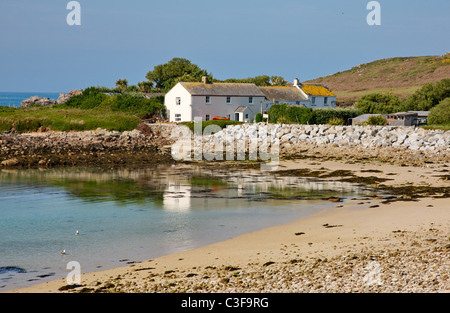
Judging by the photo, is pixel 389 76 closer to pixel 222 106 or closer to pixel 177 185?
pixel 222 106

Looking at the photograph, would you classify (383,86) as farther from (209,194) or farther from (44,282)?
(44,282)

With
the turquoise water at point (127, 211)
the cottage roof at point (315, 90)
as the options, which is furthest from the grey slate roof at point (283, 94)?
the turquoise water at point (127, 211)

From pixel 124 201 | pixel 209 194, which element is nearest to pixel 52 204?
pixel 124 201

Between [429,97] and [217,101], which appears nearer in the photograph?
[217,101]

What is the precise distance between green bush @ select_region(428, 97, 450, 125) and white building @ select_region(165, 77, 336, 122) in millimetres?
21002

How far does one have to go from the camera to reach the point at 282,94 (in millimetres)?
72625

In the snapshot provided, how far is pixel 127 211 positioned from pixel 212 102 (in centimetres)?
4573

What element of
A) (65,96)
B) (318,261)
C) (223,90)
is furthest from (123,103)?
(318,261)

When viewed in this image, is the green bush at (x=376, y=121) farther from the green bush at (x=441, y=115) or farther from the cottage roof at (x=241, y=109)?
the cottage roof at (x=241, y=109)

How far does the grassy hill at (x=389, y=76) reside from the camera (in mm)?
116625

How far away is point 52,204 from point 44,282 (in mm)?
11781

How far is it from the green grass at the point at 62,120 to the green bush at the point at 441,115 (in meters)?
30.9

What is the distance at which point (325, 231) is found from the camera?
56.4ft

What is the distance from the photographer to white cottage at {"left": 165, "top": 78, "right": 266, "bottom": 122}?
65562 mm
